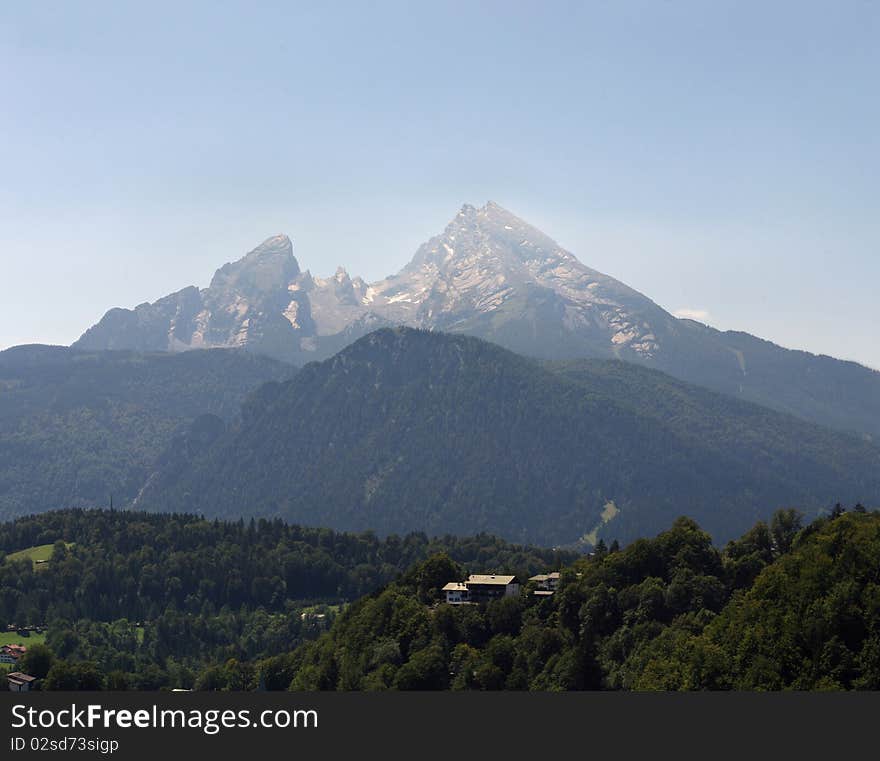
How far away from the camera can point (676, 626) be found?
167 metres

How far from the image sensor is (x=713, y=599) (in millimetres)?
172750

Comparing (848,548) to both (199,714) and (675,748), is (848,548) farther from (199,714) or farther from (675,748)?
(199,714)

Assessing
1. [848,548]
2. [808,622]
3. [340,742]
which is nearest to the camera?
[340,742]

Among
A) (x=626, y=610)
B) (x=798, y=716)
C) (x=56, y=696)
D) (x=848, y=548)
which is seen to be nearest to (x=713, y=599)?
(x=626, y=610)

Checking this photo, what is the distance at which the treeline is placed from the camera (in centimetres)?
14088

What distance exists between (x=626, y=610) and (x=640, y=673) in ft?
60.3

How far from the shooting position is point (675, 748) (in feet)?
345

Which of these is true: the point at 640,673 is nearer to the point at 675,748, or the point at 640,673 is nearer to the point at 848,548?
the point at 848,548

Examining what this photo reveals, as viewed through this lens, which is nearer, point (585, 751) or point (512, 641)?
point (585, 751)

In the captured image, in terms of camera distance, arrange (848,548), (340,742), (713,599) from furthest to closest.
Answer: (713,599) → (848,548) → (340,742)

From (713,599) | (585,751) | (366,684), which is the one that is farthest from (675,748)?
(366,684)

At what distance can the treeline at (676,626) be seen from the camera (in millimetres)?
140875

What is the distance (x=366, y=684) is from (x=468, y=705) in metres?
56.2

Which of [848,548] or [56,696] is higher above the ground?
[848,548]
